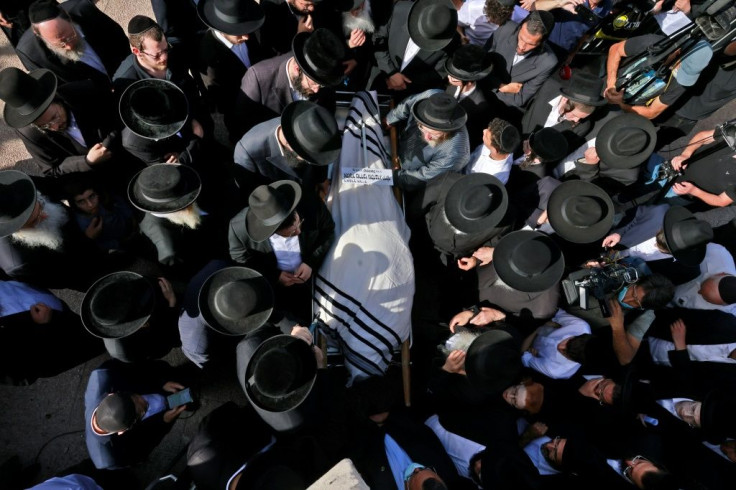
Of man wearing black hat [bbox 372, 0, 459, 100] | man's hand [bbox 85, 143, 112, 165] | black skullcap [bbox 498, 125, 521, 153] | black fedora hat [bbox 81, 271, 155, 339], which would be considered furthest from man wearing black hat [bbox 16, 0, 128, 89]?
black skullcap [bbox 498, 125, 521, 153]

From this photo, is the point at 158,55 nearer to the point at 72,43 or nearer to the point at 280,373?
the point at 72,43

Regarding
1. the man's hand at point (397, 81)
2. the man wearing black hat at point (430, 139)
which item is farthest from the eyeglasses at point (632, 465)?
the man's hand at point (397, 81)

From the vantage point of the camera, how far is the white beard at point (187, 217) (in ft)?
10.5

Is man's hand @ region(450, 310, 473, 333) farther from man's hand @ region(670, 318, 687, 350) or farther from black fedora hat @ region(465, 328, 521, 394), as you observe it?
man's hand @ region(670, 318, 687, 350)

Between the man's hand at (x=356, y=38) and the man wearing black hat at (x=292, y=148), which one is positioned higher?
the man's hand at (x=356, y=38)

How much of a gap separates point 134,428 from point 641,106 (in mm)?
5891

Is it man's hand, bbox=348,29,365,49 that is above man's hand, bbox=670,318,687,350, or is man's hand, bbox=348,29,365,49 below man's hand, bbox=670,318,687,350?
above

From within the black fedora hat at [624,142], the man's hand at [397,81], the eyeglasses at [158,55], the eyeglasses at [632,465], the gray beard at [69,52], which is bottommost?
the eyeglasses at [632,465]

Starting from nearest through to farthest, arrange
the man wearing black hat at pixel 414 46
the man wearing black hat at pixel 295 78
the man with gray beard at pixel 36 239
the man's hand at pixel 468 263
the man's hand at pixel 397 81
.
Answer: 1. the man with gray beard at pixel 36 239
2. the man wearing black hat at pixel 295 78
3. the man's hand at pixel 468 263
4. the man wearing black hat at pixel 414 46
5. the man's hand at pixel 397 81

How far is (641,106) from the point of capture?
178 inches

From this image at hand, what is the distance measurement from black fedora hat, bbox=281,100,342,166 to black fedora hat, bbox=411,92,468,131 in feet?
3.07

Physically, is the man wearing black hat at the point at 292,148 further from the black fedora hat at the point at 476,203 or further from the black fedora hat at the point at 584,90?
the black fedora hat at the point at 584,90

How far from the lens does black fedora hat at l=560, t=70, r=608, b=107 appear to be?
3812 millimetres

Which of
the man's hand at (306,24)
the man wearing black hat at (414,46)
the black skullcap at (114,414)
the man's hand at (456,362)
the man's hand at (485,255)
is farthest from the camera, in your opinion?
the man's hand at (306,24)
